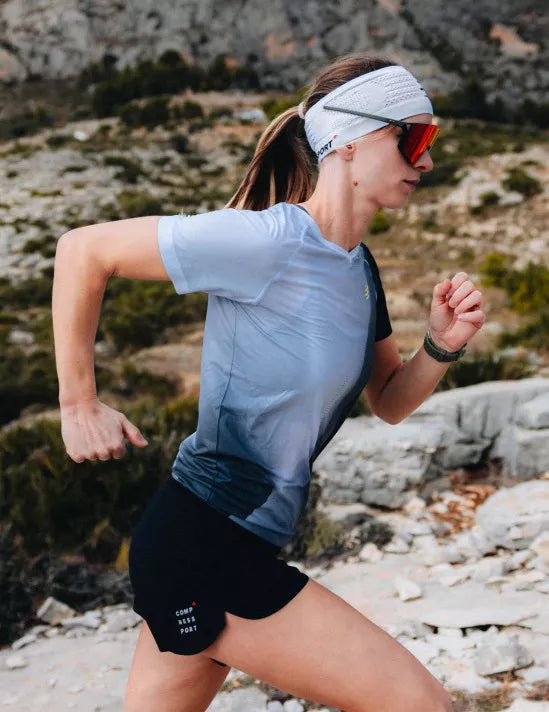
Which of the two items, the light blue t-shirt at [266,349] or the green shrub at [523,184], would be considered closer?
the light blue t-shirt at [266,349]

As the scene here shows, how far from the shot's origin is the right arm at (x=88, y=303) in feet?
4.92

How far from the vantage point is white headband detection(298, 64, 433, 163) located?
65.6 inches

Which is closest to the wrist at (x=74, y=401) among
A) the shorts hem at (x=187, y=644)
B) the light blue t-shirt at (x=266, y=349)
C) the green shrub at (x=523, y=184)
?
the light blue t-shirt at (x=266, y=349)

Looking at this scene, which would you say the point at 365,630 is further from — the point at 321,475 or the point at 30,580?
the point at 321,475

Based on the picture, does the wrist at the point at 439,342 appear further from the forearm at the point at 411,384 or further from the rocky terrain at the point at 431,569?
the rocky terrain at the point at 431,569

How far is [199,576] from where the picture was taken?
1.58m

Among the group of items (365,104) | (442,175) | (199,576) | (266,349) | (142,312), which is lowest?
(442,175)

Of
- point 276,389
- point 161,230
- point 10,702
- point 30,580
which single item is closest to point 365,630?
point 276,389

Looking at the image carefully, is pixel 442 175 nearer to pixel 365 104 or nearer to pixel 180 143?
pixel 180 143

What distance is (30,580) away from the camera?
4.24m

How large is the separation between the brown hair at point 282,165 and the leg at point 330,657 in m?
0.80

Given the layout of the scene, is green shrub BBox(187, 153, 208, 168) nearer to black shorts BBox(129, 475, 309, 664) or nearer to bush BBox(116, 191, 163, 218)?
bush BBox(116, 191, 163, 218)

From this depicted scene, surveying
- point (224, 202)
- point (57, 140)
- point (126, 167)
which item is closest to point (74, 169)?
point (126, 167)

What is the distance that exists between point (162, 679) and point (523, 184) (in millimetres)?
21198
